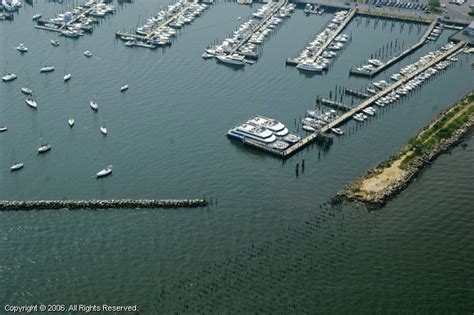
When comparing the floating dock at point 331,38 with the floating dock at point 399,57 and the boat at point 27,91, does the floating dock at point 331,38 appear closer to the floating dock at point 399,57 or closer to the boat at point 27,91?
the floating dock at point 399,57

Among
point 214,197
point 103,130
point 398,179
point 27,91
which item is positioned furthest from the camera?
point 27,91

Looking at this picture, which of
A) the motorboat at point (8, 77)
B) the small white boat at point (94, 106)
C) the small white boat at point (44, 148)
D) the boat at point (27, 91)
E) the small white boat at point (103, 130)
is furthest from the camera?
the motorboat at point (8, 77)

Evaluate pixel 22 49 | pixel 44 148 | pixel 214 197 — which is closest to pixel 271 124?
pixel 214 197

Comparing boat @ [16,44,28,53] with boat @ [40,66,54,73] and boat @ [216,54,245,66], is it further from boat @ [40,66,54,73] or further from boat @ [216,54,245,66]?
boat @ [216,54,245,66]

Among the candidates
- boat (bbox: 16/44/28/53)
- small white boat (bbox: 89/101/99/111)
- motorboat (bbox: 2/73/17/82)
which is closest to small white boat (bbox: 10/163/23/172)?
small white boat (bbox: 89/101/99/111)

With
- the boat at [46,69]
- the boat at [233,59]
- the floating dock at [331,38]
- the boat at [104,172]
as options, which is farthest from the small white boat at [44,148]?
the floating dock at [331,38]

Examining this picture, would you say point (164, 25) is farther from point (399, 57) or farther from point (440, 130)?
point (440, 130)

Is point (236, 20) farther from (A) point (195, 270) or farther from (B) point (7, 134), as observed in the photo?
(A) point (195, 270)
